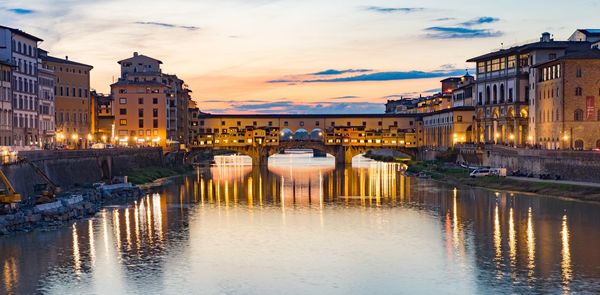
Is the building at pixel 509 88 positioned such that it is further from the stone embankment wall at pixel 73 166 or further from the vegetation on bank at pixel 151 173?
the stone embankment wall at pixel 73 166

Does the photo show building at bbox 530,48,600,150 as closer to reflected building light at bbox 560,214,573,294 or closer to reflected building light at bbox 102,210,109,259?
reflected building light at bbox 560,214,573,294

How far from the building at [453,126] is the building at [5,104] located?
79994mm

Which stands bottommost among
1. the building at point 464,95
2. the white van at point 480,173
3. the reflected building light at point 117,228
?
the reflected building light at point 117,228

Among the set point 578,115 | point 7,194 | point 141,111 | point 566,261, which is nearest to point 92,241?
point 7,194

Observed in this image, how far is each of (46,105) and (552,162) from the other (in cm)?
6385

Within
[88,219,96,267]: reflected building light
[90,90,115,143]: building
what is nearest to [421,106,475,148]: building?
[90,90,115,143]: building

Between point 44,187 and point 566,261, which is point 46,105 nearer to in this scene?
point 44,187

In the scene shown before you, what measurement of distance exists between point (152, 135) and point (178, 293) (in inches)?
4295

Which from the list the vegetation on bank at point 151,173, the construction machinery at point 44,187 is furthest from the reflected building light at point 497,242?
the vegetation on bank at point 151,173

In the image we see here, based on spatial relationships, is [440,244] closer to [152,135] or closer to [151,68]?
[152,135]

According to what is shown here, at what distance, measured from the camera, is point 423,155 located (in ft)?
511

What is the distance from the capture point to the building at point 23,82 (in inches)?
3356

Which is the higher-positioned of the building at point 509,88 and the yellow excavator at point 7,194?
the building at point 509,88

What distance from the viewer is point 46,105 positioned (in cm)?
10356
